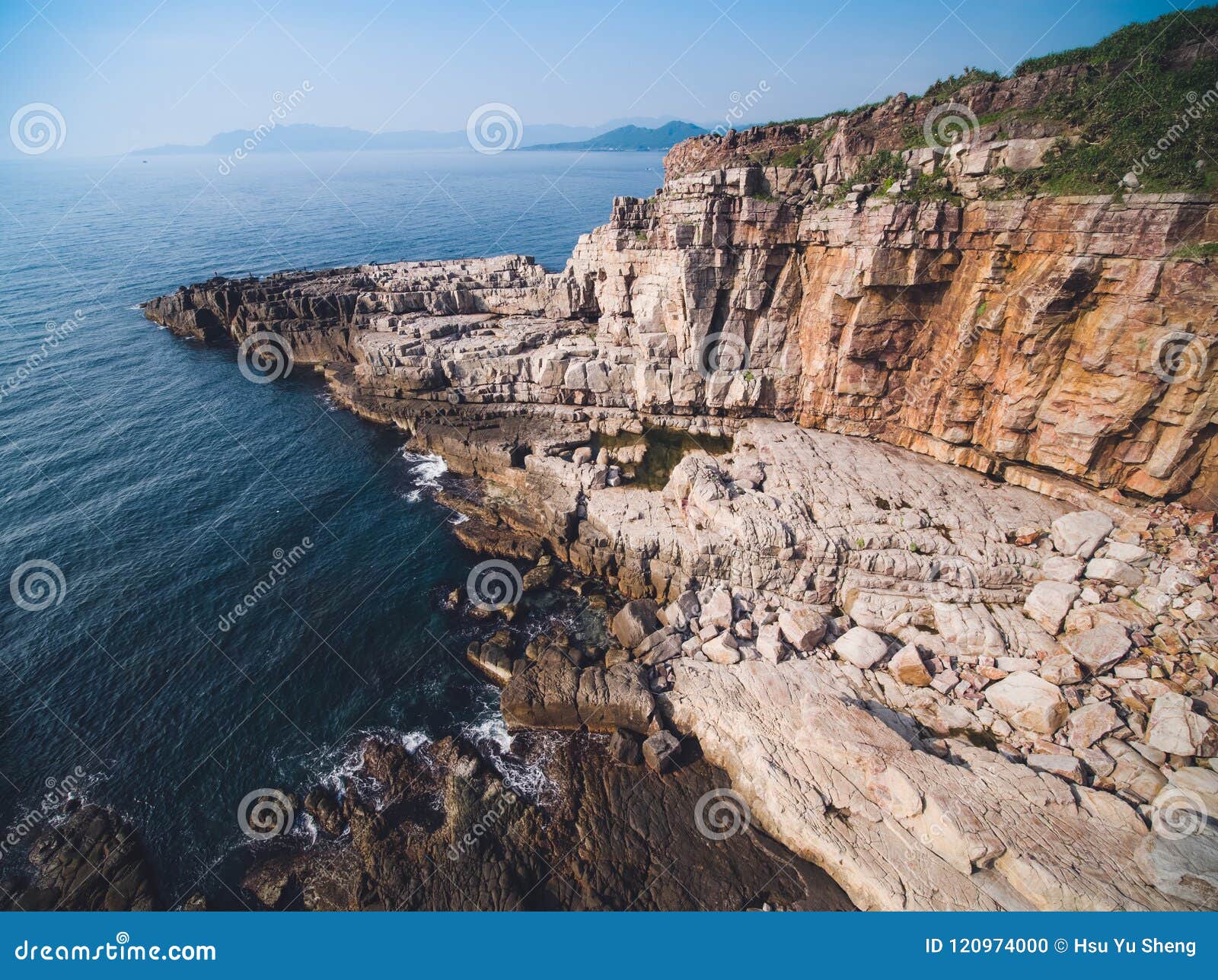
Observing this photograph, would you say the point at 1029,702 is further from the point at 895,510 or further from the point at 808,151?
the point at 808,151

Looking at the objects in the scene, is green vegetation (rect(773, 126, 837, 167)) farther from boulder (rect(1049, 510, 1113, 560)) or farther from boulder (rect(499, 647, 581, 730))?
boulder (rect(499, 647, 581, 730))

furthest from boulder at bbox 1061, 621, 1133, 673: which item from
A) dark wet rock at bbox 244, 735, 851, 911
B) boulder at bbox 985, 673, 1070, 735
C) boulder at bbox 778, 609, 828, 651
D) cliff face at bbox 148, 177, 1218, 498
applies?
dark wet rock at bbox 244, 735, 851, 911

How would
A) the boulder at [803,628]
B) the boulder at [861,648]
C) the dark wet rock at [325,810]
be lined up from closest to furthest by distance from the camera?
1. the dark wet rock at [325,810]
2. the boulder at [861,648]
3. the boulder at [803,628]

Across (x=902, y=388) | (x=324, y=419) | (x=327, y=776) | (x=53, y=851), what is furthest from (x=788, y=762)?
(x=324, y=419)

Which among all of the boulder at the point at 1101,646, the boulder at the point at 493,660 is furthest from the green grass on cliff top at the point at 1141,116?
the boulder at the point at 493,660

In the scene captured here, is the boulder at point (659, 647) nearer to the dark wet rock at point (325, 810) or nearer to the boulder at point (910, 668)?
the boulder at point (910, 668)

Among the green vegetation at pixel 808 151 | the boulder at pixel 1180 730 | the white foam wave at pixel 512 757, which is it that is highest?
the green vegetation at pixel 808 151
